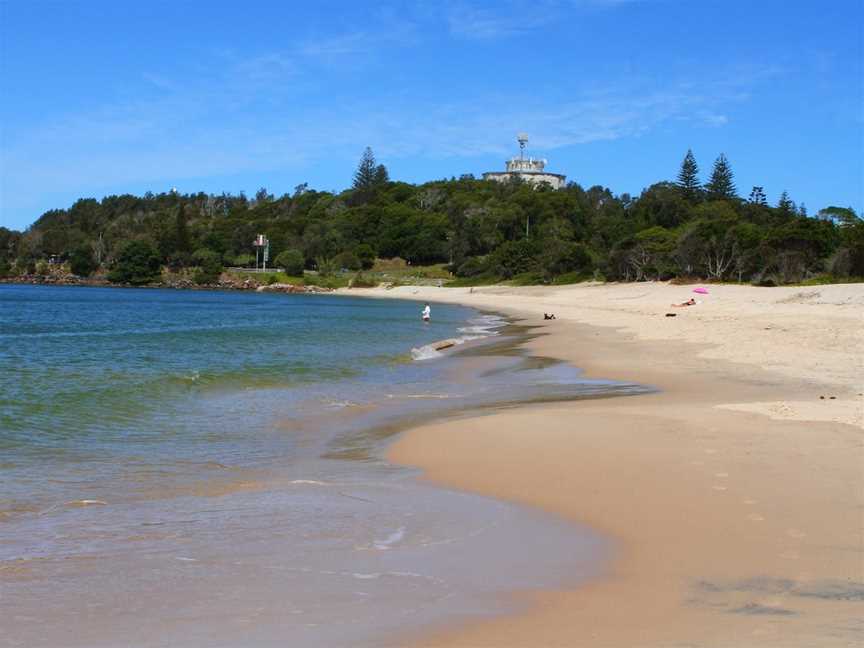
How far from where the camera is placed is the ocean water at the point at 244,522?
4.93m

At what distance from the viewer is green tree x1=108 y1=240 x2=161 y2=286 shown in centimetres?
14812

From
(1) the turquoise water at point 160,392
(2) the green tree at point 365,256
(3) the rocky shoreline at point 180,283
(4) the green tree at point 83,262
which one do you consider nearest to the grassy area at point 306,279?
(3) the rocky shoreline at point 180,283

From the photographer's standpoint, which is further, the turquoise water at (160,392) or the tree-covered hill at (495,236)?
the tree-covered hill at (495,236)

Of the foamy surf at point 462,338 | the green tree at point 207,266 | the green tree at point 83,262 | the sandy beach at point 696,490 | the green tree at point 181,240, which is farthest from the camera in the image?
the green tree at point 83,262

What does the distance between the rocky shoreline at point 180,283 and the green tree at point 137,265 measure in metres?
1.29

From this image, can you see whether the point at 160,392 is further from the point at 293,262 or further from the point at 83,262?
the point at 83,262

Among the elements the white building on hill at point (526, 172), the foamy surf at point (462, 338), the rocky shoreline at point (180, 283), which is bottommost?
the foamy surf at point (462, 338)

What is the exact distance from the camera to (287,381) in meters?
19.5

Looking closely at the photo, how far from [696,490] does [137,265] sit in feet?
501

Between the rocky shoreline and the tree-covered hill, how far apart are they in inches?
88.7

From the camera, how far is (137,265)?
148125mm

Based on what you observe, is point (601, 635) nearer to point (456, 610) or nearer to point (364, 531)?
point (456, 610)

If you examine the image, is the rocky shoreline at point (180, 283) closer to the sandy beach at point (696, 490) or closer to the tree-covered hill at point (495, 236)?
the tree-covered hill at point (495, 236)

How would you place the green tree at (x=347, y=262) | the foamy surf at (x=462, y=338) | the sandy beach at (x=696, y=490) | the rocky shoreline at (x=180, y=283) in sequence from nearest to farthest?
the sandy beach at (x=696, y=490), the foamy surf at (x=462, y=338), the rocky shoreline at (x=180, y=283), the green tree at (x=347, y=262)
